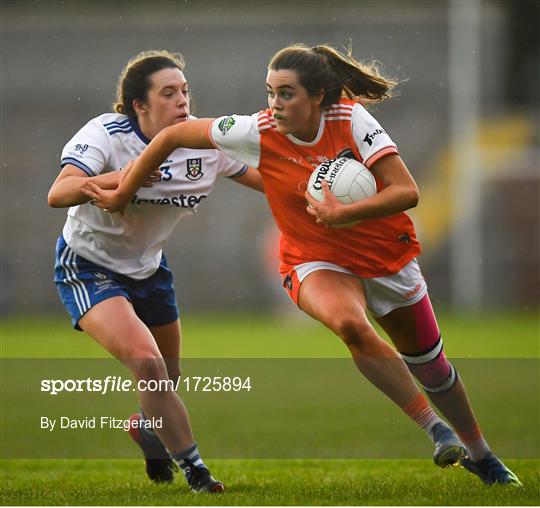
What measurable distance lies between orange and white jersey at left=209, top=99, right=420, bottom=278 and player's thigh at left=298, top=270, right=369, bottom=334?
0.10m

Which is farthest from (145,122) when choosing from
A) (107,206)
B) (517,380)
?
(517,380)

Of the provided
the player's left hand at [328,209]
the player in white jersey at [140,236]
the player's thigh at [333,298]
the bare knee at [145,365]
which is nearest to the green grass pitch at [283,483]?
the player in white jersey at [140,236]

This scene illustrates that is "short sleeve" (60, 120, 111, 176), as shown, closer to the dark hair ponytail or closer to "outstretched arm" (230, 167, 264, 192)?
"outstretched arm" (230, 167, 264, 192)

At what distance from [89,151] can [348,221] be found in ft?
4.27

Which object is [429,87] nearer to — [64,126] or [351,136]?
[64,126]

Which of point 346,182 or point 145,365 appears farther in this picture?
point 145,365

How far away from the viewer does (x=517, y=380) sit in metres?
10.6

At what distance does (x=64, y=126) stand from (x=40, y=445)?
43.1ft

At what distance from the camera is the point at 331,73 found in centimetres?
461

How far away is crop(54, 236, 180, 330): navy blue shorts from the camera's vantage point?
499 centimetres

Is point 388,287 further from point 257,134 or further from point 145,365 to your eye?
point 145,365

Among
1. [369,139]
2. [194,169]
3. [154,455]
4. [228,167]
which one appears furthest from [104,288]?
[369,139]

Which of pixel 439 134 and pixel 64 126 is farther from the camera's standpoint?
pixel 439 134

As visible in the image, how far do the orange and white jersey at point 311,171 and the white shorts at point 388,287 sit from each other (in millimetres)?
31
